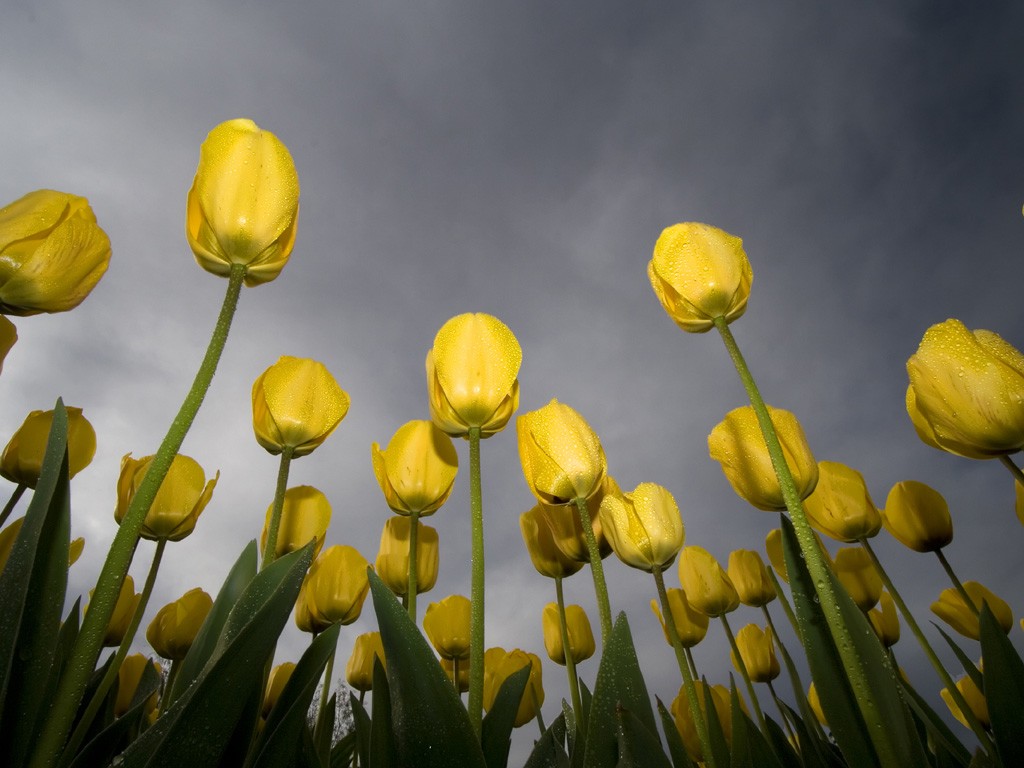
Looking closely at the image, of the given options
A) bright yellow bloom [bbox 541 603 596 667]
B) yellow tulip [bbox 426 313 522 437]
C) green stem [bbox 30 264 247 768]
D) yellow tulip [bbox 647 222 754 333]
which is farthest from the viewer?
bright yellow bloom [bbox 541 603 596 667]

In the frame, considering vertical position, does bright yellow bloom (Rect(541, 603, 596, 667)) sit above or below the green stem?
above

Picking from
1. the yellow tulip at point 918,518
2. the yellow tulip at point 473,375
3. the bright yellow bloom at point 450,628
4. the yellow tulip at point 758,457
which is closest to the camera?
the yellow tulip at point 473,375

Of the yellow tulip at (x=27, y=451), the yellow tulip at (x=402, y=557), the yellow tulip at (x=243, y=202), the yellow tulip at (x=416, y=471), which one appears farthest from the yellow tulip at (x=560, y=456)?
the yellow tulip at (x=27, y=451)

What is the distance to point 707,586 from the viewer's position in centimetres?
251

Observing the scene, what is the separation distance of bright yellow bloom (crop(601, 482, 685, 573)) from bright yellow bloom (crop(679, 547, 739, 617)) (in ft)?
2.89

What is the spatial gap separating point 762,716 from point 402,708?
1.61m

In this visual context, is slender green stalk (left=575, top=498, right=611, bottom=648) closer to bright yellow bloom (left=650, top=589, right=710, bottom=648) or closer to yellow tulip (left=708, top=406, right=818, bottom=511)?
yellow tulip (left=708, top=406, right=818, bottom=511)

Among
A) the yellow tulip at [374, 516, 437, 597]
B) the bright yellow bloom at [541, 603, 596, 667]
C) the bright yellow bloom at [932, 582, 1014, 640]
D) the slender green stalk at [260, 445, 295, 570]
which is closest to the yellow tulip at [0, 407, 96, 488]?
the slender green stalk at [260, 445, 295, 570]

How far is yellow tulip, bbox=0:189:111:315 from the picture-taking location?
1197mm

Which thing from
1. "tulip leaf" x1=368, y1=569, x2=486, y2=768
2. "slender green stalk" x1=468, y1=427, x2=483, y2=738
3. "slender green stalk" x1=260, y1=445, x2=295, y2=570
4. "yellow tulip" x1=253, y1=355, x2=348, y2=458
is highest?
"yellow tulip" x1=253, y1=355, x2=348, y2=458

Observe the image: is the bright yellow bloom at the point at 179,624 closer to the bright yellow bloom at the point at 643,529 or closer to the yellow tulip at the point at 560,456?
the yellow tulip at the point at 560,456

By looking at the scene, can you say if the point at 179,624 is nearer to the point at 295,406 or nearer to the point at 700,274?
the point at 295,406

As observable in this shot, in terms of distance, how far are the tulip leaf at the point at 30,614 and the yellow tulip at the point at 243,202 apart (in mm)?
422

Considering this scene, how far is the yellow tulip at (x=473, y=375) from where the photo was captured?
4.71ft
